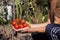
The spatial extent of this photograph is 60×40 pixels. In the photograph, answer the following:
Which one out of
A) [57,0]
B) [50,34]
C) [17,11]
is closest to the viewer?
[50,34]

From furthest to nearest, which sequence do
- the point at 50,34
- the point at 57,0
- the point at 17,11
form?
the point at 17,11 < the point at 57,0 < the point at 50,34

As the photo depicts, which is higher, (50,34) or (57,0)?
(57,0)

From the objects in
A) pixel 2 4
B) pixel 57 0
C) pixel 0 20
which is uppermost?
pixel 57 0

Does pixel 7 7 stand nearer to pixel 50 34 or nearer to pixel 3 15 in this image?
pixel 3 15

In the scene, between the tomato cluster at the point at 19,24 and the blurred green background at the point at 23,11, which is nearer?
the tomato cluster at the point at 19,24

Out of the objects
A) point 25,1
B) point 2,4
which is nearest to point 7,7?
point 2,4

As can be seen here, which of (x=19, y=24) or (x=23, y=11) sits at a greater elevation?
(x=19, y=24)

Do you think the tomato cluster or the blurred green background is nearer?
the tomato cluster

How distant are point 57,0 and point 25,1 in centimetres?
290

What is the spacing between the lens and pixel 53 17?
164cm

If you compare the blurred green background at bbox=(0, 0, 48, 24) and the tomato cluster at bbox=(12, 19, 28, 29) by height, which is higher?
the tomato cluster at bbox=(12, 19, 28, 29)

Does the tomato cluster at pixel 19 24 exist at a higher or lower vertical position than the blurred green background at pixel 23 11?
higher

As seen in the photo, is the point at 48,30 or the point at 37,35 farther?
the point at 37,35

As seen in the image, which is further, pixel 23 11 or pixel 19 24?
pixel 23 11
